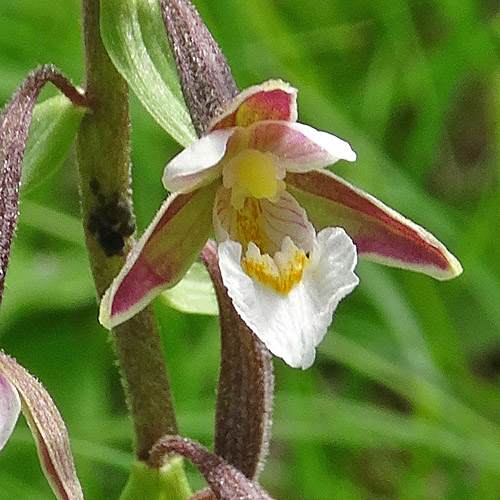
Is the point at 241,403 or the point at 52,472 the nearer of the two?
the point at 52,472

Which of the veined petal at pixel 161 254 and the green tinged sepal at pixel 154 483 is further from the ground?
the veined petal at pixel 161 254

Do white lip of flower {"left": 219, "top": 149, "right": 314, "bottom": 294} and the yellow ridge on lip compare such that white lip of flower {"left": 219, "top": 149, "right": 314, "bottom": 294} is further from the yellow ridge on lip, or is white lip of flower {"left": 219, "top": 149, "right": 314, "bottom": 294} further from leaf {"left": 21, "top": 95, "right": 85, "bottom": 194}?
leaf {"left": 21, "top": 95, "right": 85, "bottom": 194}

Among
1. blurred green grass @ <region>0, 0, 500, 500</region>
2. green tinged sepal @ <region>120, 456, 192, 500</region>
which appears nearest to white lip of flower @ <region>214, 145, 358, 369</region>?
green tinged sepal @ <region>120, 456, 192, 500</region>

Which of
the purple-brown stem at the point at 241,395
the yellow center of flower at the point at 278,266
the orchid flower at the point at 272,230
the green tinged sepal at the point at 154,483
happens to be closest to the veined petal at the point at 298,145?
the orchid flower at the point at 272,230

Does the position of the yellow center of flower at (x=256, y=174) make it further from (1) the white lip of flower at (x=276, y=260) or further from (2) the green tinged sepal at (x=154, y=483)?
(2) the green tinged sepal at (x=154, y=483)

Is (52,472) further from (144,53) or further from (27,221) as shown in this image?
(27,221)

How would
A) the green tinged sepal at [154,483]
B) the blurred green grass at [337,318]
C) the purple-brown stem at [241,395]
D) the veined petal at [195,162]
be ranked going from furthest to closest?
the blurred green grass at [337,318], the green tinged sepal at [154,483], the purple-brown stem at [241,395], the veined petal at [195,162]

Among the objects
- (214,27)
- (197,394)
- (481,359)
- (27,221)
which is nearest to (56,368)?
(27,221)
